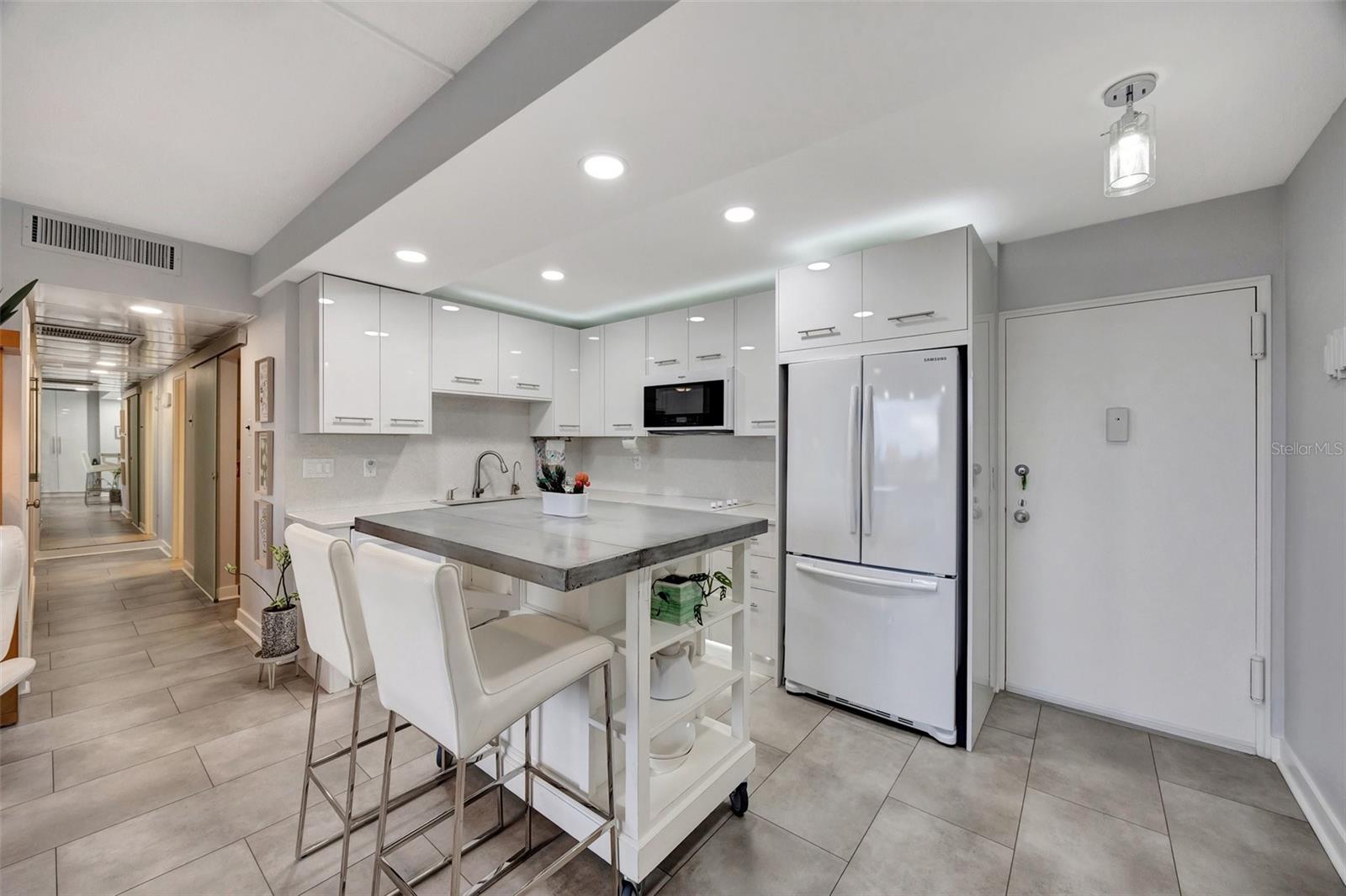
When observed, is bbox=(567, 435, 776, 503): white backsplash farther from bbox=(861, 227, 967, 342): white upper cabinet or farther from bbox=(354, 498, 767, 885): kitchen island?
bbox=(354, 498, 767, 885): kitchen island

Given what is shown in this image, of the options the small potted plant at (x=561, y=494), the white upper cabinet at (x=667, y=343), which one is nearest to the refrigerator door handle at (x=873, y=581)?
the small potted plant at (x=561, y=494)

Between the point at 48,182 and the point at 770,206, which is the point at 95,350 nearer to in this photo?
the point at 48,182

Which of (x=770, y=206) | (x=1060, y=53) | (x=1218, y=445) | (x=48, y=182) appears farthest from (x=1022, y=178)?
(x=48, y=182)

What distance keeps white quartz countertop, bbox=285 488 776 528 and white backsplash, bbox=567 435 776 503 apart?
87mm

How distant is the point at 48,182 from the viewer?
241 cm

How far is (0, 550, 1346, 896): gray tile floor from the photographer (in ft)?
5.60

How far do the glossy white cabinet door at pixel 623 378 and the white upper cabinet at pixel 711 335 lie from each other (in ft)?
1.58

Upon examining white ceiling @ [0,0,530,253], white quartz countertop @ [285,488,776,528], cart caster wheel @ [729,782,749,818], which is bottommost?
cart caster wheel @ [729,782,749,818]

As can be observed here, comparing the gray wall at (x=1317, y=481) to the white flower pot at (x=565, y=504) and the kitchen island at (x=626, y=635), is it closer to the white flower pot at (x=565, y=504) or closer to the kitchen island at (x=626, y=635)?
the kitchen island at (x=626, y=635)

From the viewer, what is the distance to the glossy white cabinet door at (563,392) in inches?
179

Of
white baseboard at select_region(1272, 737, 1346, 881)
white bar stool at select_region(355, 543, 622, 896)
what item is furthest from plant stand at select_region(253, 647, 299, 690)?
white baseboard at select_region(1272, 737, 1346, 881)

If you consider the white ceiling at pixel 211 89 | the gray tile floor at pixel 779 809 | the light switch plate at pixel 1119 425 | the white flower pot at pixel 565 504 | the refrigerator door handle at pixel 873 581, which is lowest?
the gray tile floor at pixel 779 809

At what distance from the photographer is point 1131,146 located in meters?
1.53

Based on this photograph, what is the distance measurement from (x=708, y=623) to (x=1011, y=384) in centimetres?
218
